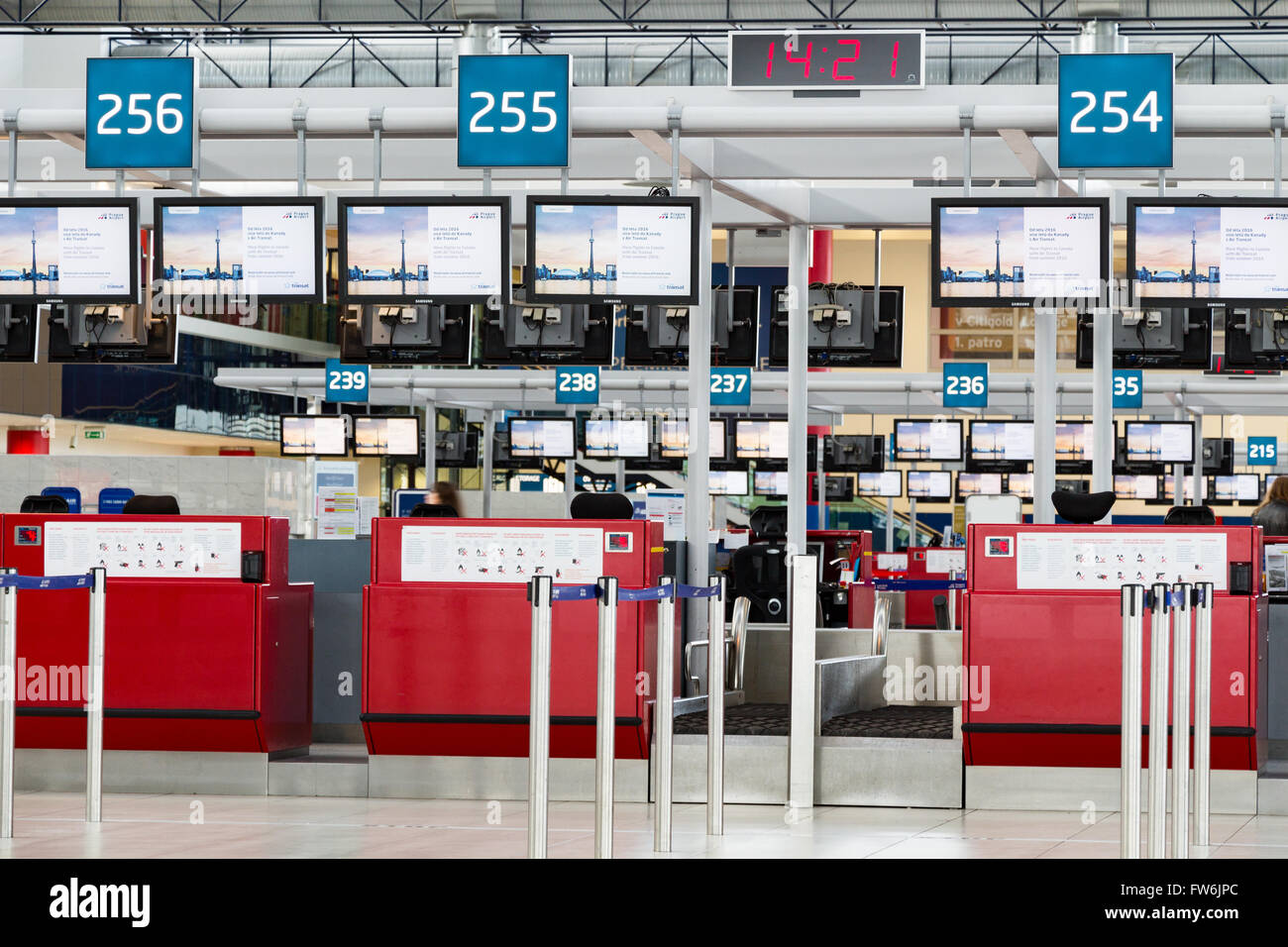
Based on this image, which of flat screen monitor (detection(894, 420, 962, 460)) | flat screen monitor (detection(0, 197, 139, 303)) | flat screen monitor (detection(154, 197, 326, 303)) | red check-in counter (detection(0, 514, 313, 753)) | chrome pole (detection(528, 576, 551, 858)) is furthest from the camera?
flat screen monitor (detection(894, 420, 962, 460))

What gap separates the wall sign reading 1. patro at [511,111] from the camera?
28.6 ft

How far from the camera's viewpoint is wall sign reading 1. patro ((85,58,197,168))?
9.01m

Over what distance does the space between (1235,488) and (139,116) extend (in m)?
22.6

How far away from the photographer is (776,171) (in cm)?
1084

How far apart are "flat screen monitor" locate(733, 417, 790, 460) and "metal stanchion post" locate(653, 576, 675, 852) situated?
59.8ft

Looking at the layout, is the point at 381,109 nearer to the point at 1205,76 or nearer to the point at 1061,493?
the point at 1061,493

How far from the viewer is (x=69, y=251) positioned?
29.5 feet

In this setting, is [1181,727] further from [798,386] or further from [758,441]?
[758,441]

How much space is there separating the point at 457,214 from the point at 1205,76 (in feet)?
57.3

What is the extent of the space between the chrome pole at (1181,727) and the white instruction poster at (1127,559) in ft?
6.38

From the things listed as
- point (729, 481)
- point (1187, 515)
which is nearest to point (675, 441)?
point (729, 481)

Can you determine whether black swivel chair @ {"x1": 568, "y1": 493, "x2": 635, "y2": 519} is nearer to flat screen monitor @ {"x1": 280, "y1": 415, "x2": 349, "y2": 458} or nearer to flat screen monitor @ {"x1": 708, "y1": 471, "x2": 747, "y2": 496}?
flat screen monitor @ {"x1": 280, "y1": 415, "x2": 349, "y2": 458}

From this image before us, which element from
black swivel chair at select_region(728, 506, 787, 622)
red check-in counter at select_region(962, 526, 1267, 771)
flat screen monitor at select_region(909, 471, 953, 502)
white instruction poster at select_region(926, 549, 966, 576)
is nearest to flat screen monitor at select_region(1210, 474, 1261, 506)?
flat screen monitor at select_region(909, 471, 953, 502)
